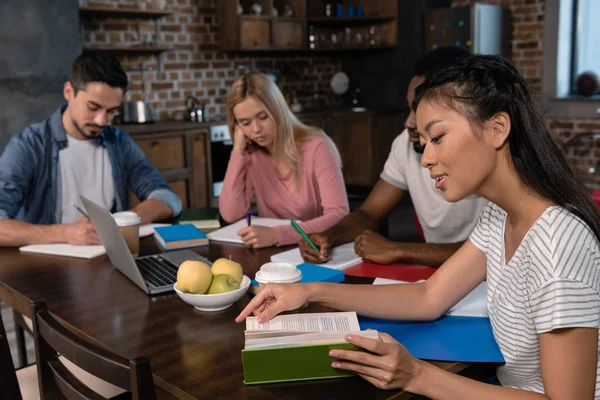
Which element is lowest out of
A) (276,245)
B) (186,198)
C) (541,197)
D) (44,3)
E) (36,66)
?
(186,198)

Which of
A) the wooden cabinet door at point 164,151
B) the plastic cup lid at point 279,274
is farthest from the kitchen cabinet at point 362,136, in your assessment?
the plastic cup lid at point 279,274

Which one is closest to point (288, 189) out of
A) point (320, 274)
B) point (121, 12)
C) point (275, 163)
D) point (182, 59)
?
point (275, 163)

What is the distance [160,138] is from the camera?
4633mm

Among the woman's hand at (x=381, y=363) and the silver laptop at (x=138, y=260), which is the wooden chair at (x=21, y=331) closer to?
the silver laptop at (x=138, y=260)

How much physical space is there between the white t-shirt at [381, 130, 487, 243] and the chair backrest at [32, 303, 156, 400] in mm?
1464

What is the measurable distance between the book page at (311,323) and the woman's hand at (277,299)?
0.14 feet

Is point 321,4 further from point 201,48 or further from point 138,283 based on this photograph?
point 138,283

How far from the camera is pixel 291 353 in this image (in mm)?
1085

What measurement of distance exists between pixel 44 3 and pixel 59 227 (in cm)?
258

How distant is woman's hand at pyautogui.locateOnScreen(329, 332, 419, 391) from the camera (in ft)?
3.48

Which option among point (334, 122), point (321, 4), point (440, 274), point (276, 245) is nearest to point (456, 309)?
point (440, 274)

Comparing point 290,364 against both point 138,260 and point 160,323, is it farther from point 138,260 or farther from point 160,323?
point 138,260

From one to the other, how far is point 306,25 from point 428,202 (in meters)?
A: 4.05

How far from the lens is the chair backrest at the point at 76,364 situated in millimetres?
971
